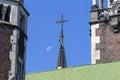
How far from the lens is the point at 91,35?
126 feet

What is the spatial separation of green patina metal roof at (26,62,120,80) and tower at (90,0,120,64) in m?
2.33

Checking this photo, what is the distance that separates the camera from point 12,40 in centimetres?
2611

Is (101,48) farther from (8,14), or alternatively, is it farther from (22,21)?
(8,14)

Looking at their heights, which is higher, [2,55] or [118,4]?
[118,4]

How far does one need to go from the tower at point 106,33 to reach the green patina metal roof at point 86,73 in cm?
233

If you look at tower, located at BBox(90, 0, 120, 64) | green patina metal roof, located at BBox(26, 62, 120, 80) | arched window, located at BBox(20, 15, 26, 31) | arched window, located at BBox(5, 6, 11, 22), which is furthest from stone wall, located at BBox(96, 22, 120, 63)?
arched window, located at BBox(5, 6, 11, 22)

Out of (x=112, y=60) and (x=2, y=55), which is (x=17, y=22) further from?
(x=112, y=60)

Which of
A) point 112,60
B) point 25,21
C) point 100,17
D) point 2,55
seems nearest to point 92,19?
point 100,17

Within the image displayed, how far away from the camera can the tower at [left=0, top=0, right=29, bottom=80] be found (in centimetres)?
2564

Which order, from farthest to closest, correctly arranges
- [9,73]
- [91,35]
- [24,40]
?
1. [91,35]
2. [24,40]
3. [9,73]

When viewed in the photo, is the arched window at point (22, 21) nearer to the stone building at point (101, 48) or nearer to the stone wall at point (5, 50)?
the stone wall at point (5, 50)

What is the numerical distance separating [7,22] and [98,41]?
40.0ft

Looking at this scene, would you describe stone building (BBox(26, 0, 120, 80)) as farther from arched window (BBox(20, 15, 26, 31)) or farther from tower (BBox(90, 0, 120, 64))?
arched window (BBox(20, 15, 26, 31))

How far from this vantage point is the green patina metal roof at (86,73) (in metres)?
32.5
